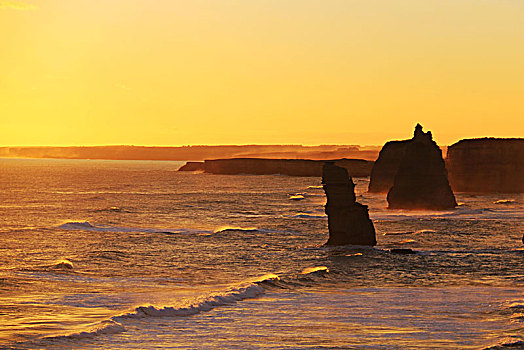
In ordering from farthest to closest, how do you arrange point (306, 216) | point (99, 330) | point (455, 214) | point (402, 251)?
point (455, 214), point (306, 216), point (402, 251), point (99, 330)

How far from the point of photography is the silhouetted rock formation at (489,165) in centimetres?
12488

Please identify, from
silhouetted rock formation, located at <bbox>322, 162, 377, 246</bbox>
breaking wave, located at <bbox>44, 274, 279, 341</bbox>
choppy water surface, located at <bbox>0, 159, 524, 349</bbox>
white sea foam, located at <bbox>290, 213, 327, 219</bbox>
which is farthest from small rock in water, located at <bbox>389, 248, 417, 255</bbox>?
white sea foam, located at <bbox>290, 213, 327, 219</bbox>

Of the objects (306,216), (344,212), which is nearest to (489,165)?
(306,216)

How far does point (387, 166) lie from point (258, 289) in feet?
302

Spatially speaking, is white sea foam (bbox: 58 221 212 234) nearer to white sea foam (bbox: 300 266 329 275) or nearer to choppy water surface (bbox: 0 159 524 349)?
choppy water surface (bbox: 0 159 524 349)

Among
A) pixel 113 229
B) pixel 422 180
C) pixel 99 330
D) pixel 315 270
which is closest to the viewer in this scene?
pixel 99 330

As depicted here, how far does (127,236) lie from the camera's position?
53.5 m

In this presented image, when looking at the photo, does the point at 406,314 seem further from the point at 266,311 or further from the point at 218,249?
the point at 218,249

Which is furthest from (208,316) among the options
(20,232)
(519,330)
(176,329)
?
(20,232)

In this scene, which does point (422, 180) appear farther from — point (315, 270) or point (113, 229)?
point (315, 270)

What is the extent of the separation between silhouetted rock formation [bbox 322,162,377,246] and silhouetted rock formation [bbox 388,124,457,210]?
128 feet

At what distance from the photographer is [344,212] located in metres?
41.8

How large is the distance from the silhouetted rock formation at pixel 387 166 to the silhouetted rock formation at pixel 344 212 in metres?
72.6

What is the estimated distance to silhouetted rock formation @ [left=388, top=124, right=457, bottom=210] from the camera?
7969cm
